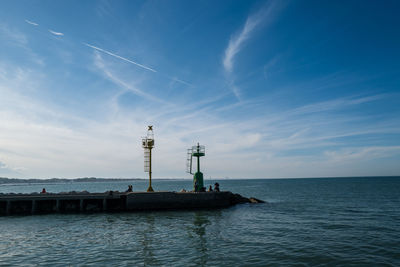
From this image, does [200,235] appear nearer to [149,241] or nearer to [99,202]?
[149,241]

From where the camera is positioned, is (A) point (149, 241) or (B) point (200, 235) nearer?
(A) point (149, 241)

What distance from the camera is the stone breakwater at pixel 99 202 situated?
84.2ft

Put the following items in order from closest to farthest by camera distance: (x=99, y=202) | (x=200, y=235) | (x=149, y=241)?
(x=149, y=241), (x=200, y=235), (x=99, y=202)

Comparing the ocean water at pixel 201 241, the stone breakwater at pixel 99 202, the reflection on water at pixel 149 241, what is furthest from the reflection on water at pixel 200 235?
the stone breakwater at pixel 99 202

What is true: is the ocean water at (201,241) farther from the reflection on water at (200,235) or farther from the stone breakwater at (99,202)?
the stone breakwater at (99,202)

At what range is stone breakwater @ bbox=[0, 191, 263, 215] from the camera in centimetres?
2567

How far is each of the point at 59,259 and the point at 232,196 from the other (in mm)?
23211

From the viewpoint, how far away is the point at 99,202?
88.5ft

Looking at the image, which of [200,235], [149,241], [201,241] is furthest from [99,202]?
[201,241]

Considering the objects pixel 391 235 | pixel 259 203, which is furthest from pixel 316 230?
pixel 259 203

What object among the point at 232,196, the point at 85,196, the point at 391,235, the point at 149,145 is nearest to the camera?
the point at 391,235

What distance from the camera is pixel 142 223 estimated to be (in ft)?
64.1

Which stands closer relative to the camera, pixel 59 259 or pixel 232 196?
pixel 59 259

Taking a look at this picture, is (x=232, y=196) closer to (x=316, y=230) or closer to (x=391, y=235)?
(x=316, y=230)
